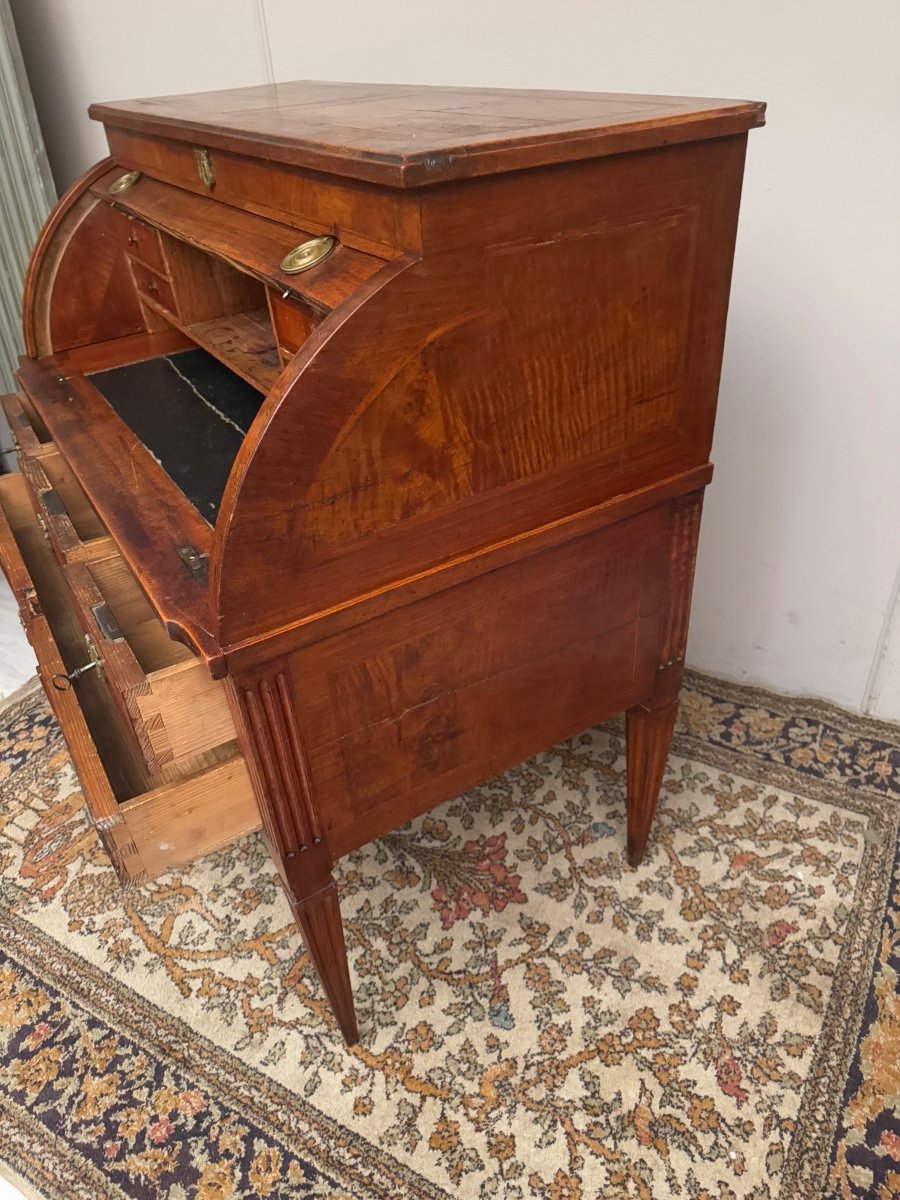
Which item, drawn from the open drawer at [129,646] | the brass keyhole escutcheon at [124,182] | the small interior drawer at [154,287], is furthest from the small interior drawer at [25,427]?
the brass keyhole escutcheon at [124,182]

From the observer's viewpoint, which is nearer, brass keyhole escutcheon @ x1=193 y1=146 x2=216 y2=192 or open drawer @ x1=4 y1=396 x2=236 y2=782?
open drawer @ x1=4 y1=396 x2=236 y2=782

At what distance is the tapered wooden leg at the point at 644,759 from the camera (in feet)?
5.23

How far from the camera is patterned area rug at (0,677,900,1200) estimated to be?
4.42 ft

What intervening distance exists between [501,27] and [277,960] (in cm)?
188

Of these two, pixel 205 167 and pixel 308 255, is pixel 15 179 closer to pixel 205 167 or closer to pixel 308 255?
pixel 205 167

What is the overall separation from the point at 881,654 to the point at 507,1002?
1.13 metres

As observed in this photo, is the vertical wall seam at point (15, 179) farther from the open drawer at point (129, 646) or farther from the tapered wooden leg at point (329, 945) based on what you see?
the tapered wooden leg at point (329, 945)

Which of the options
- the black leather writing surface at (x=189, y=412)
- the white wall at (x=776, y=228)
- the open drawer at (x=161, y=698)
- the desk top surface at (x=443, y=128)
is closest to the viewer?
the desk top surface at (x=443, y=128)

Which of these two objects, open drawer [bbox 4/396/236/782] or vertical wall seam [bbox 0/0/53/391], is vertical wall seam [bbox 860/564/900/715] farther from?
vertical wall seam [bbox 0/0/53/391]

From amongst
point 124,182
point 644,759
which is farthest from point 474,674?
point 124,182

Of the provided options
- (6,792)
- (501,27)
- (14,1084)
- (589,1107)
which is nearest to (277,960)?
(14,1084)

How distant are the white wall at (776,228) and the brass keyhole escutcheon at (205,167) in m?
0.83

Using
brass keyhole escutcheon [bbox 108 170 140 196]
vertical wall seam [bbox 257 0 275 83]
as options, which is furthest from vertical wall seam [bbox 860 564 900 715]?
vertical wall seam [bbox 257 0 275 83]

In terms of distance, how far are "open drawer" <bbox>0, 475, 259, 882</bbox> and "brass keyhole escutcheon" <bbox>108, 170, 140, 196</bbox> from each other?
0.69 meters
